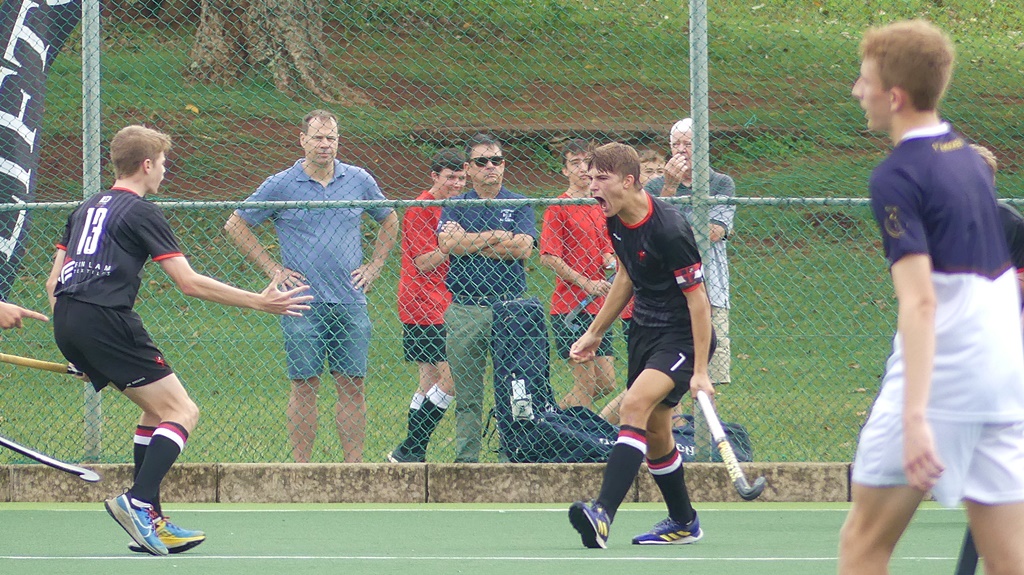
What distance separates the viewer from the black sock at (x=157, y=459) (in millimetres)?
5656

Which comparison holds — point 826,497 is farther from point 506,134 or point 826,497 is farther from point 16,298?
point 506,134

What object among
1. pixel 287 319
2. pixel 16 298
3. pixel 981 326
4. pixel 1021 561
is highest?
A: pixel 981 326

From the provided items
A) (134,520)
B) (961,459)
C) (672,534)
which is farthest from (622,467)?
(961,459)

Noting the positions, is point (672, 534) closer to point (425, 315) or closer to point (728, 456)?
point (728, 456)

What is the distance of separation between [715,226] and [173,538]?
3.34m

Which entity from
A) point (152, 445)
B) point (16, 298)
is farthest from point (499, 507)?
point (16, 298)

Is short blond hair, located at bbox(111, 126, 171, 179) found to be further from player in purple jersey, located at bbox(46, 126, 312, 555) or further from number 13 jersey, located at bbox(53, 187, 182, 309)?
number 13 jersey, located at bbox(53, 187, 182, 309)

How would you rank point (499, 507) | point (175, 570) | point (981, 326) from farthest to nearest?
point (499, 507)
point (175, 570)
point (981, 326)

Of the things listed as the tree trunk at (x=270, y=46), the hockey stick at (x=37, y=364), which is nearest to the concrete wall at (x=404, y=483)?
the hockey stick at (x=37, y=364)

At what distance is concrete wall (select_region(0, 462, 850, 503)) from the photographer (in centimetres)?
756

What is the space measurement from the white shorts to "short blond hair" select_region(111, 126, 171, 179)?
374 centimetres

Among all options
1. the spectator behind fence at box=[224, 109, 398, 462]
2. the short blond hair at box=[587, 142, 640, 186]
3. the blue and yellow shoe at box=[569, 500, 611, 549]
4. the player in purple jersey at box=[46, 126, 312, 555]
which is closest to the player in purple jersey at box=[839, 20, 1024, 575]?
the blue and yellow shoe at box=[569, 500, 611, 549]

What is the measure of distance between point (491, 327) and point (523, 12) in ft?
25.6

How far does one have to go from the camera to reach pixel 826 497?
24.8ft
